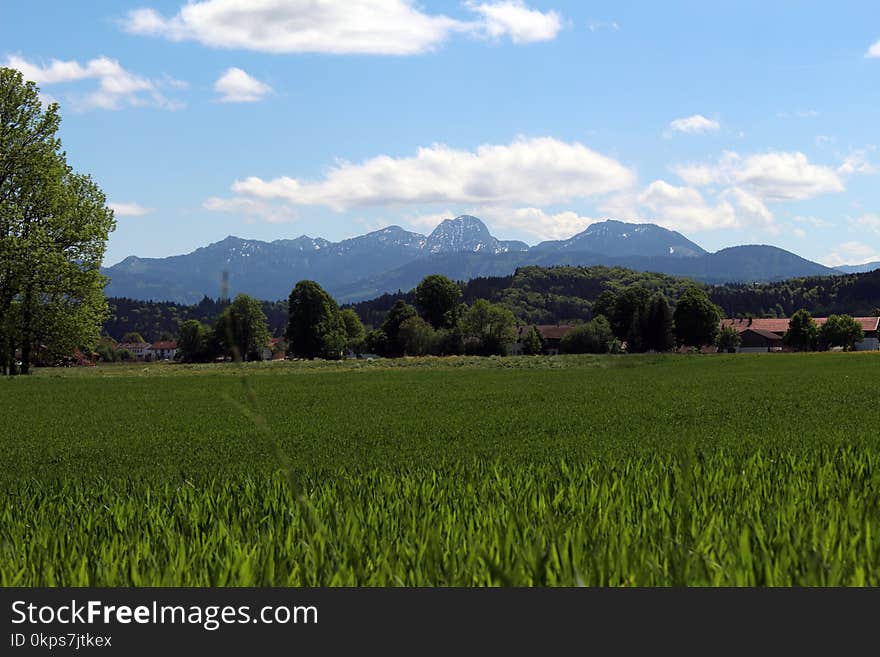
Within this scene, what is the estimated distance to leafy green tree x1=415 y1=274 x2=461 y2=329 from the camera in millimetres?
153625

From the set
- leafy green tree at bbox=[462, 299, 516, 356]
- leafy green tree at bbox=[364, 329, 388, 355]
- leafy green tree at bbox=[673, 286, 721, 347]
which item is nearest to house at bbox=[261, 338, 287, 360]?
leafy green tree at bbox=[364, 329, 388, 355]

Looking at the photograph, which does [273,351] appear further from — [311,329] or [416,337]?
[416,337]

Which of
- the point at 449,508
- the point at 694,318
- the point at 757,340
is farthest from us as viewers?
the point at 757,340

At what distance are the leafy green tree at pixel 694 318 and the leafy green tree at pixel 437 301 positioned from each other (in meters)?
42.1

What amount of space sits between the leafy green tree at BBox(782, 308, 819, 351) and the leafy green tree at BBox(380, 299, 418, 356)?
73209 millimetres

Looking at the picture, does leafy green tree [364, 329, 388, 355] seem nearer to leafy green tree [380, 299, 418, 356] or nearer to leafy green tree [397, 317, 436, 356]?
leafy green tree [380, 299, 418, 356]

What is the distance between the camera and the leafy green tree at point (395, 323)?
14562cm

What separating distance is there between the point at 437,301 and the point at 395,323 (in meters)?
11.0

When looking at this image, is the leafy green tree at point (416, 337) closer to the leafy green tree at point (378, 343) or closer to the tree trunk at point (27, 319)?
the leafy green tree at point (378, 343)

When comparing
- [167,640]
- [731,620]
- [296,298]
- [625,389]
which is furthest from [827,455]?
[296,298]

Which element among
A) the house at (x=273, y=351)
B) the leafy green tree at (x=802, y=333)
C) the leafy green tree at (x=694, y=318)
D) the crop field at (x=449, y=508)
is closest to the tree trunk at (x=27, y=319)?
the house at (x=273, y=351)

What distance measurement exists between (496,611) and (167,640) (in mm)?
1296

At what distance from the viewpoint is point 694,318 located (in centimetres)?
13350

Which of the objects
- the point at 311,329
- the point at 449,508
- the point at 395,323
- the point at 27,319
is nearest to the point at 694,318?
the point at 395,323
